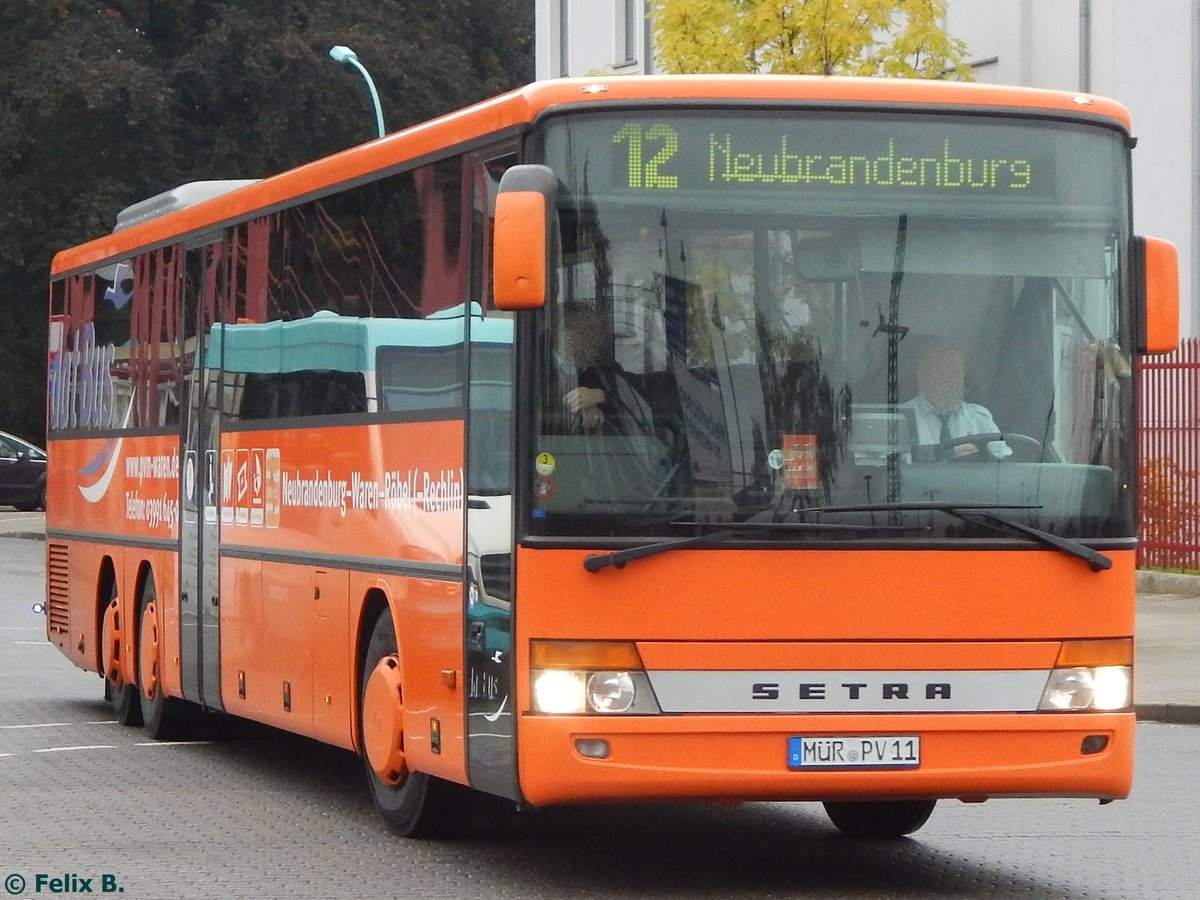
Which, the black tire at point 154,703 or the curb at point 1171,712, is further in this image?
the curb at point 1171,712

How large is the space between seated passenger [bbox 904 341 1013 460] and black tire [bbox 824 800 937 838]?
2.22m

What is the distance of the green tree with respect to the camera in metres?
52.7

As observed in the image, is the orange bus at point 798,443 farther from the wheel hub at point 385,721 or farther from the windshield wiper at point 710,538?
the wheel hub at point 385,721

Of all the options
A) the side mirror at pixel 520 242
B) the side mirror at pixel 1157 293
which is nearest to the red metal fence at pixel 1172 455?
the side mirror at pixel 1157 293

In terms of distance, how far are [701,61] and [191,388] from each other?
13.6 m

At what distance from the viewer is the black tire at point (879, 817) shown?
10.7 m

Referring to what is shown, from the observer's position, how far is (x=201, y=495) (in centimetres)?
1405

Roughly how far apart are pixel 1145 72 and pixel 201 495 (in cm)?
1830

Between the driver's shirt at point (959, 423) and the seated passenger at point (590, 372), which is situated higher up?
the seated passenger at point (590, 372)

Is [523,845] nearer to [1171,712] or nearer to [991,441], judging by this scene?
[991,441]

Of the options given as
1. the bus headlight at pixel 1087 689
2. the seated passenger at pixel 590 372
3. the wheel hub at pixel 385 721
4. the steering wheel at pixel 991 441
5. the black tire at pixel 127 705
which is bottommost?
the black tire at pixel 127 705

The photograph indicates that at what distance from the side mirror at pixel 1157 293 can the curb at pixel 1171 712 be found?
24.8 ft

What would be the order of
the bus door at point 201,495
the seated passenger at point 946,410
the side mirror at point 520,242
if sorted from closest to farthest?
the side mirror at point 520,242 → the seated passenger at point 946,410 → the bus door at point 201,495

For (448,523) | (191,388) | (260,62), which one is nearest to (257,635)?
(191,388)
